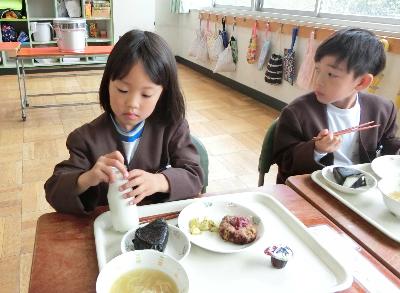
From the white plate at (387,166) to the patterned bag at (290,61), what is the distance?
233cm

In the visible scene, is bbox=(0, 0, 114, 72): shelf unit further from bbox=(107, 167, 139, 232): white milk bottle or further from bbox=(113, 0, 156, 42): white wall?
bbox=(107, 167, 139, 232): white milk bottle

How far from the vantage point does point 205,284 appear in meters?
0.60

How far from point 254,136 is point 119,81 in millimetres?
2275

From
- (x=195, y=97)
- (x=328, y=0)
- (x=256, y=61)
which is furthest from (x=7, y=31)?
(x=328, y=0)

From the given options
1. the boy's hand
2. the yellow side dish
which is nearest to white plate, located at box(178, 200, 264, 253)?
the yellow side dish

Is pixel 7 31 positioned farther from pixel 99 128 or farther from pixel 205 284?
pixel 205 284

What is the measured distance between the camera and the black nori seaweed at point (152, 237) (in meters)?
0.65

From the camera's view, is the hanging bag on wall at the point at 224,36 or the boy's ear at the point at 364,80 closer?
the boy's ear at the point at 364,80

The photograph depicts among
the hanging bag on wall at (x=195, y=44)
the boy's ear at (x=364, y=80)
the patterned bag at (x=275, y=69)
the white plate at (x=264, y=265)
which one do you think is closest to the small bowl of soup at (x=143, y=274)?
the white plate at (x=264, y=265)

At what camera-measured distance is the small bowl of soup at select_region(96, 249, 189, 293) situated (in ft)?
1.84

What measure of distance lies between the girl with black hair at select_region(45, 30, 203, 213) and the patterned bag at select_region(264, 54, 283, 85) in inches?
101

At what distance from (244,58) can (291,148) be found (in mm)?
3114

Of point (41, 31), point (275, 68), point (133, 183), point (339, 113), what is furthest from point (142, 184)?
point (41, 31)

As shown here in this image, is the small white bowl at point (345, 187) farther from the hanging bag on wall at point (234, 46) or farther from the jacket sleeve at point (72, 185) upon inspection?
the hanging bag on wall at point (234, 46)
